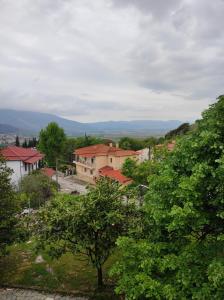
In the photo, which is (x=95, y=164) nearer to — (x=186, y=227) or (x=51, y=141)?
(x=51, y=141)

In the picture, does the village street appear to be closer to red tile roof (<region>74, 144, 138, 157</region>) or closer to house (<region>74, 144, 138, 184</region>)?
house (<region>74, 144, 138, 184</region>)

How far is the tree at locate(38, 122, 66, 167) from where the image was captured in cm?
6397

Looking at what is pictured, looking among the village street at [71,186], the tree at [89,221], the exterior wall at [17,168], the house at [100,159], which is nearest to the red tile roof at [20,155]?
the exterior wall at [17,168]

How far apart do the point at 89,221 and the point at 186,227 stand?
14.7 feet

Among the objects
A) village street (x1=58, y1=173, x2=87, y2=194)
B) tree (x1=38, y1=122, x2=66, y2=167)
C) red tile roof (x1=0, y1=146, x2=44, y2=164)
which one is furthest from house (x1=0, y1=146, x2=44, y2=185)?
tree (x1=38, y1=122, x2=66, y2=167)

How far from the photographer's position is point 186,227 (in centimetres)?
870

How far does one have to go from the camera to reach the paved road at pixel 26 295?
13.8 meters

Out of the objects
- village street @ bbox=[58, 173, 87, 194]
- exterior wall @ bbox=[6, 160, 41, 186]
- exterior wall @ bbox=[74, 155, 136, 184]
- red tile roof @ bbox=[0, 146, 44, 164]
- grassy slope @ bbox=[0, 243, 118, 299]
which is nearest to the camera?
grassy slope @ bbox=[0, 243, 118, 299]

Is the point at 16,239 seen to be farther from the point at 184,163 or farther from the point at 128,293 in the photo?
the point at 184,163

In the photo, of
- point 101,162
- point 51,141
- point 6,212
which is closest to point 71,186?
point 101,162

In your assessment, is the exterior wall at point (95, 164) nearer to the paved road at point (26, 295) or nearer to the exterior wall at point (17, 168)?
the exterior wall at point (17, 168)

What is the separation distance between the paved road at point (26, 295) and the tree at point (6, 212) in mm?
1875

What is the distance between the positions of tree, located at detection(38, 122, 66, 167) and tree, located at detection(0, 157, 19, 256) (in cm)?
4778

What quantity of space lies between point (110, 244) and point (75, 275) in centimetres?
391
